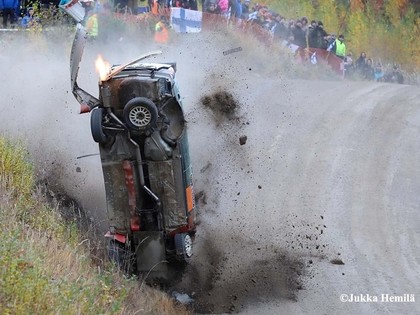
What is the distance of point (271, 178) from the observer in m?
17.5

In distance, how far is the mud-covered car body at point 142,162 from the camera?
11.1m

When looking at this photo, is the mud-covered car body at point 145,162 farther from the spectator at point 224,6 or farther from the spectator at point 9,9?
the spectator at point 224,6

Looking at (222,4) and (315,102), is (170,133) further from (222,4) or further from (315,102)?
(222,4)

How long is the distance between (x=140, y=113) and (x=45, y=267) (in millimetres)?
2735

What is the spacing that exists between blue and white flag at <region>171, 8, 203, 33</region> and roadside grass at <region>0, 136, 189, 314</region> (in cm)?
1257

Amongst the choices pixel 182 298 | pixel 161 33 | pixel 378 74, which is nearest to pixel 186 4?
pixel 161 33

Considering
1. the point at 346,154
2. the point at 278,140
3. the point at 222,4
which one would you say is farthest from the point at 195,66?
the point at 222,4

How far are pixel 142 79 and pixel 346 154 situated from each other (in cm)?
868

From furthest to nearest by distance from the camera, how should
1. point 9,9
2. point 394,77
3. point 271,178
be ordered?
point 394,77 → point 9,9 → point 271,178

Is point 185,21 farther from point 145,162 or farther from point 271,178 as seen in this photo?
point 145,162

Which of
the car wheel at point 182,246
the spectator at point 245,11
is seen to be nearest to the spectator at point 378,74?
the spectator at point 245,11

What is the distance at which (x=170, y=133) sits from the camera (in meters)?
11.2

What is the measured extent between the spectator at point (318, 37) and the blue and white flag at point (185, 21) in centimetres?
452

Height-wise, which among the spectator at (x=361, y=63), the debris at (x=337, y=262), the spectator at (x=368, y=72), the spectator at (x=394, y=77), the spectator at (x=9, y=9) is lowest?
the spectator at (x=394, y=77)
